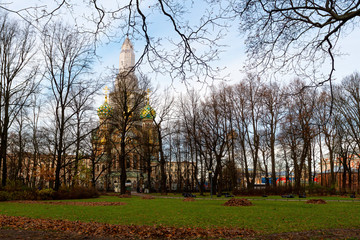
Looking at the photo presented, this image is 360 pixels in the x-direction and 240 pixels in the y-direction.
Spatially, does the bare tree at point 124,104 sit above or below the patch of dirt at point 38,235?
above

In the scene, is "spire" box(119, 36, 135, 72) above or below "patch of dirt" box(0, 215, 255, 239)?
above

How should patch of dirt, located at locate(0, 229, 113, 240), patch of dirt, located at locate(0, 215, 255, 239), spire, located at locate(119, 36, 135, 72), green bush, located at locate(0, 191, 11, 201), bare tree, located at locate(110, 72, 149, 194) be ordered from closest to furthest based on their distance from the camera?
1. spire, located at locate(119, 36, 135, 72)
2. patch of dirt, located at locate(0, 229, 113, 240)
3. patch of dirt, located at locate(0, 215, 255, 239)
4. green bush, located at locate(0, 191, 11, 201)
5. bare tree, located at locate(110, 72, 149, 194)

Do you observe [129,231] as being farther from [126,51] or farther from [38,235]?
[126,51]

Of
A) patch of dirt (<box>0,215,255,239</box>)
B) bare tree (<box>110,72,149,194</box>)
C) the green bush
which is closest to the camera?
patch of dirt (<box>0,215,255,239</box>)

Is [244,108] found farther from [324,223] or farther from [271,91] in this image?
[324,223]

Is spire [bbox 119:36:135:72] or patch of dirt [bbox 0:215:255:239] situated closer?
spire [bbox 119:36:135:72]

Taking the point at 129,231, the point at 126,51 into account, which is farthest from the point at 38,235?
the point at 126,51

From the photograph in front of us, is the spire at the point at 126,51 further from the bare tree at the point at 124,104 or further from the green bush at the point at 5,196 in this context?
the green bush at the point at 5,196

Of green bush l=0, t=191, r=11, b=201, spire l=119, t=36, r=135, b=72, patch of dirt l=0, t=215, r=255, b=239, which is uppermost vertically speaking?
spire l=119, t=36, r=135, b=72

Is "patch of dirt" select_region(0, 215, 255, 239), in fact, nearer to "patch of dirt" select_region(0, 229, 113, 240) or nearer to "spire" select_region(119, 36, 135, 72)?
"patch of dirt" select_region(0, 229, 113, 240)

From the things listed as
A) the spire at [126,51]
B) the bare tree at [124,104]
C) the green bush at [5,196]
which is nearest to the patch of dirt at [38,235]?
the spire at [126,51]

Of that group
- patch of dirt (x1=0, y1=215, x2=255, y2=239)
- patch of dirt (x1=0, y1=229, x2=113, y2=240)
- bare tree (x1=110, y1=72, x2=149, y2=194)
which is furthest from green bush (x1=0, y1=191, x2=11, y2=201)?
patch of dirt (x1=0, y1=229, x2=113, y2=240)

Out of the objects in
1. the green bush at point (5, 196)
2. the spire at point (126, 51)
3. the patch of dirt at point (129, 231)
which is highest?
the spire at point (126, 51)

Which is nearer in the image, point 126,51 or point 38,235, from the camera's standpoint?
point 38,235
